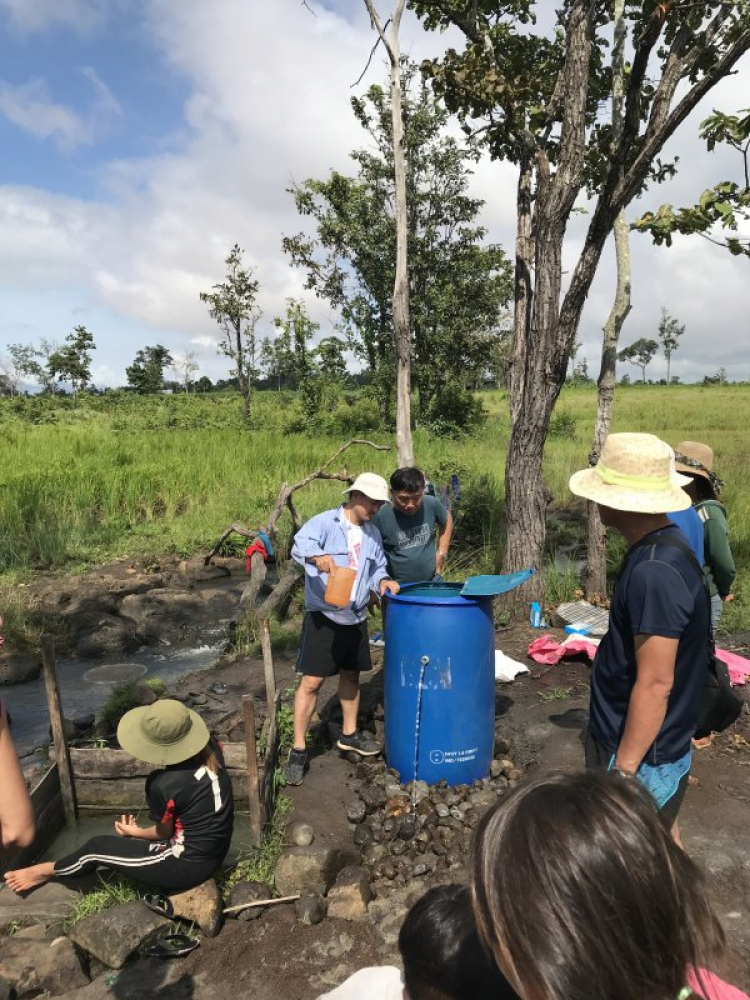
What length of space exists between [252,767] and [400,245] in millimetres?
5428

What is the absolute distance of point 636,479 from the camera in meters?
2.01

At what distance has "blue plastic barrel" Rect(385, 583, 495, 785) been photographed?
332 cm

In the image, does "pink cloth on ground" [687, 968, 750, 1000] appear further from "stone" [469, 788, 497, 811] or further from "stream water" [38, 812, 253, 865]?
"stream water" [38, 812, 253, 865]

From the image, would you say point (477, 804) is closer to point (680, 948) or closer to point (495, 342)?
point (680, 948)

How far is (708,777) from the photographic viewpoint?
3.63 m

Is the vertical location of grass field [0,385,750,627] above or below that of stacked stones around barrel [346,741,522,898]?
above

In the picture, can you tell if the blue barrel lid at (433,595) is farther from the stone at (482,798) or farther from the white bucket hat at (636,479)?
the white bucket hat at (636,479)

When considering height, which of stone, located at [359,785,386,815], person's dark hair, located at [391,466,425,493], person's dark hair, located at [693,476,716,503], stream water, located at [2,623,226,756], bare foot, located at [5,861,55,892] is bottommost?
stream water, located at [2,623,226,756]

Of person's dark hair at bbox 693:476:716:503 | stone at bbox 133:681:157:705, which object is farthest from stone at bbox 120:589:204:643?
person's dark hair at bbox 693:476:716:503

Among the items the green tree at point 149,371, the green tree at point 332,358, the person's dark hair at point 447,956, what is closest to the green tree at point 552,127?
the person's dark hair at point 447,956

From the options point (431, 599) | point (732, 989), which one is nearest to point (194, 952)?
point (431, 599)

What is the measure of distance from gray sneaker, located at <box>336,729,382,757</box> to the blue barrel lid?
935 mm

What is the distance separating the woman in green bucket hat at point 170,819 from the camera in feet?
9.02

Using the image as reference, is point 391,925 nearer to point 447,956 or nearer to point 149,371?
point 447,956
